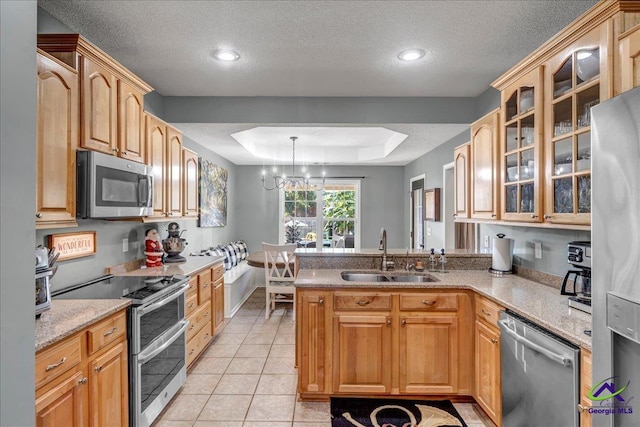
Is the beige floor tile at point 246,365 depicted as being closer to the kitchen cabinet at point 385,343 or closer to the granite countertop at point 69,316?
the kitchen cabinet at point 385,343

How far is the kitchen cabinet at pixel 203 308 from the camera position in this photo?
2.93 meters

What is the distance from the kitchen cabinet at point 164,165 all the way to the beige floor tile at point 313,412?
1960mm

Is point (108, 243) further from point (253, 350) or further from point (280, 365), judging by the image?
point (280, 365)

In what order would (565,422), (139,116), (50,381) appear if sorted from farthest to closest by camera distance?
(139,116)
(565,422)
(50,381)

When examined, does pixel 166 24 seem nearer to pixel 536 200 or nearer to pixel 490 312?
pixel 536 200

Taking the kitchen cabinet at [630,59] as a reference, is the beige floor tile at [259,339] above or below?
below

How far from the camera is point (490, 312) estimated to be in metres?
2.19

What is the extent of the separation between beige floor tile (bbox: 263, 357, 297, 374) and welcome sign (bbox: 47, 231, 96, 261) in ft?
5.83

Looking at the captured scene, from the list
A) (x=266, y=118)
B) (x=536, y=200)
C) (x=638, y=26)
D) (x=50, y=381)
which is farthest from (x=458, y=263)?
(x=50, y=381)

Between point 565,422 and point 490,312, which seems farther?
point 490,312

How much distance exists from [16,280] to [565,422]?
6.90ft

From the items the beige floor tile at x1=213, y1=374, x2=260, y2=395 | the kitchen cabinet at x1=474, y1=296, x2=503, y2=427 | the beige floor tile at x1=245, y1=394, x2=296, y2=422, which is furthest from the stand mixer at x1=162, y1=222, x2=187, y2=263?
the kitchen cabinet at x1=474, y1=296, x2=503, y2=427

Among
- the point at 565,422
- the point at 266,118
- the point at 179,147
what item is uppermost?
the point at 266,118

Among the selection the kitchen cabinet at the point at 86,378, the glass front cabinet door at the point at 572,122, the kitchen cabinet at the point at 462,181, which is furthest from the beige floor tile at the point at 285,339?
the glass front cabinet door at the point at 572,122
